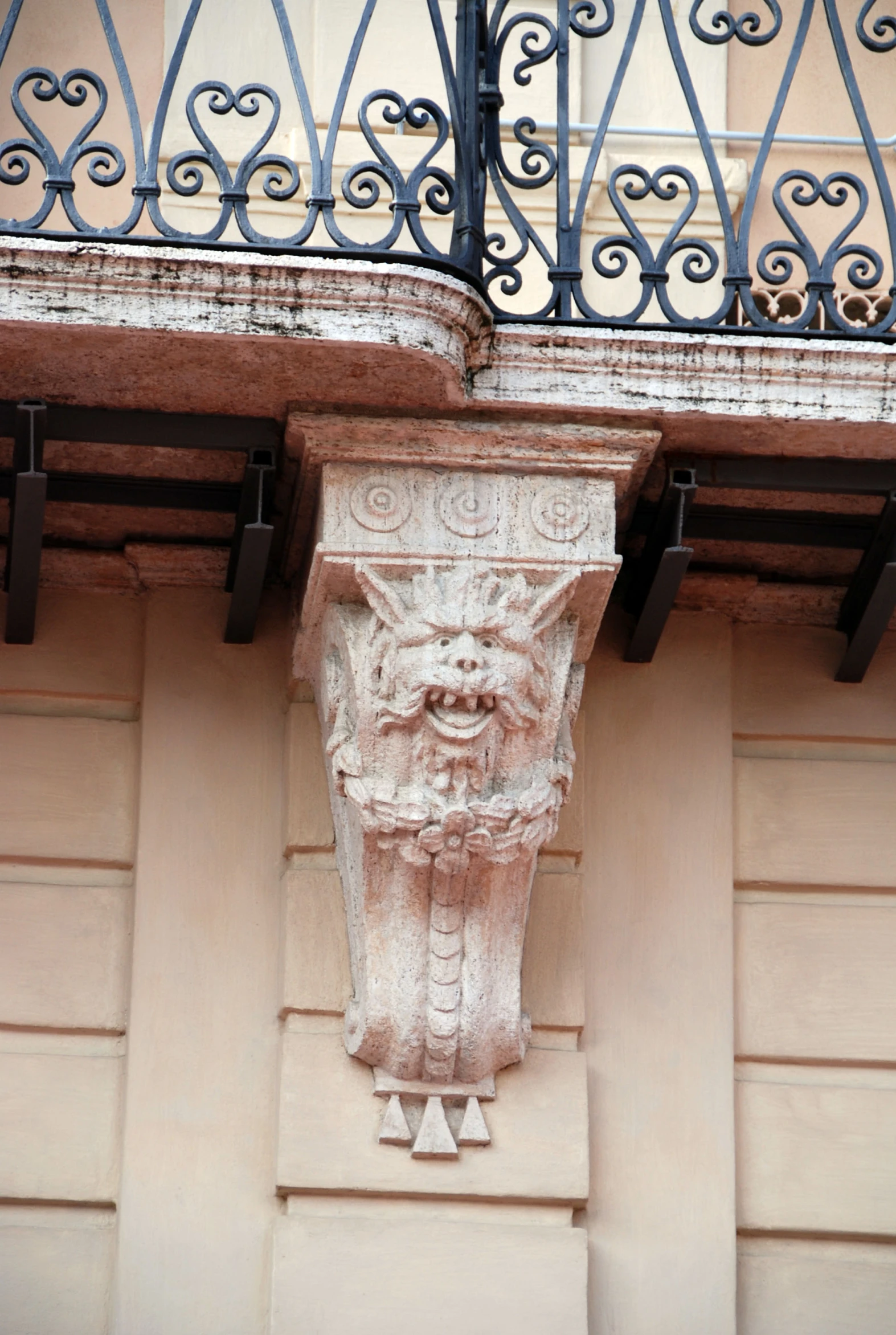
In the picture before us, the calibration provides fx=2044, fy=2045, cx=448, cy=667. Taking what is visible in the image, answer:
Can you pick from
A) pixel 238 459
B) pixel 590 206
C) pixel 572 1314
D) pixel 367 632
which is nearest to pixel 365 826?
pixel 367 632

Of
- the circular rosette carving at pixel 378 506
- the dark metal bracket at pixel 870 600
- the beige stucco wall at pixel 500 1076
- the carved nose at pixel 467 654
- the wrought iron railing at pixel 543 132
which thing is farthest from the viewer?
the wrought iron railing at pixel 543 132

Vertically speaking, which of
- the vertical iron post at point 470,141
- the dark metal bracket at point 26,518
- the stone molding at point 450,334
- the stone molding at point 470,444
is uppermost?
the vertical iron post at point 470,141

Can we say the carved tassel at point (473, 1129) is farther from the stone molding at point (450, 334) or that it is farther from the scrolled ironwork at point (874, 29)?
the scrolled ironwork at point (874, 29)

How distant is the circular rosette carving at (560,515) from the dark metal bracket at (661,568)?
23cm

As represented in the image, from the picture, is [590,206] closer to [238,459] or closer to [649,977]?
[238,459]

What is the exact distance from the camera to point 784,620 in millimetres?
5352

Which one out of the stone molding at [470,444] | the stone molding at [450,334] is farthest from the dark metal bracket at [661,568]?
the stone molding at [450,334]

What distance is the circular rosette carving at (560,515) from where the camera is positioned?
4605 mm

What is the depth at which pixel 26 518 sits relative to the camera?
462 cm

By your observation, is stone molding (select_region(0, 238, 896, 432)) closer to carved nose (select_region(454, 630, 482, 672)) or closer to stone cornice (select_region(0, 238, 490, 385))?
stone cornice (select_region(0, 238, 490, 385))

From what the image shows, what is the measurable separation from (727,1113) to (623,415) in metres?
1.69

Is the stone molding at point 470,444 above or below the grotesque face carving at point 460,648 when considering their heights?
above

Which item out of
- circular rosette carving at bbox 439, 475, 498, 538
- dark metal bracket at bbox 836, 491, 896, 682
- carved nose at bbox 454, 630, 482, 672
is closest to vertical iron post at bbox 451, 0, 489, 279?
circular rosette carving at bbox 439, 475, 498, 538

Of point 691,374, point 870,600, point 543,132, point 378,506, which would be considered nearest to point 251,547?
point 378,506
